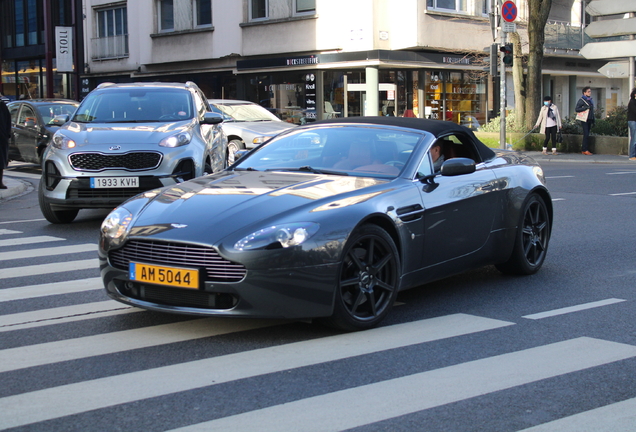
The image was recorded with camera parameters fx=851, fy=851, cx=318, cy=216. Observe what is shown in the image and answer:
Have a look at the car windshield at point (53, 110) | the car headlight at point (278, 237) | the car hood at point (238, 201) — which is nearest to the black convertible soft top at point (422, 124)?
the car hood at point (238, 201)

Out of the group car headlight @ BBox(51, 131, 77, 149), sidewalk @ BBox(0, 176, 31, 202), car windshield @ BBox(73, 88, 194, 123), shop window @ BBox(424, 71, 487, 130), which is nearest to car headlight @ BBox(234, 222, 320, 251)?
car headlight @ BBox(51, 131, 77, 149)

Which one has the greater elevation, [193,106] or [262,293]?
[193,106]

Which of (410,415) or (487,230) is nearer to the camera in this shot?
(410,415)

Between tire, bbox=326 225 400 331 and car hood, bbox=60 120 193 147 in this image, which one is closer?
tire, bbox=326 225 400 331

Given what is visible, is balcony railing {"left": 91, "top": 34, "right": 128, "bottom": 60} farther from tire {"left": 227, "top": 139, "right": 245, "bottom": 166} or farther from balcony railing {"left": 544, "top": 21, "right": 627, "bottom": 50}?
tire {"left": 227, "top": 139, "right": 245, "bottom": 166}

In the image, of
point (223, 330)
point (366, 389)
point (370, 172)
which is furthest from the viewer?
point (370, 172)

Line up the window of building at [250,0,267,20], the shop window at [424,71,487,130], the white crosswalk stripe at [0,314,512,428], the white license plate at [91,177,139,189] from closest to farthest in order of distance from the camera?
the white crosswalk stripe at [0,314,512,428] → the white license plate at [91,177,139,189] → the shop window at [424,71,487,130] → the window of building at [250,0,267,20]

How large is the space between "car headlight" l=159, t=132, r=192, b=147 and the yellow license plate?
17.5 ft

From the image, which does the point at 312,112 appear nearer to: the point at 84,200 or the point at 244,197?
the point at 84,200

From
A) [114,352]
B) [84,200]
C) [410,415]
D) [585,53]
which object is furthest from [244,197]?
[585,53]

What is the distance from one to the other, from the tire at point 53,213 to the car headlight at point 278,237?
6.24 m

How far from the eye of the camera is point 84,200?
1019 cm

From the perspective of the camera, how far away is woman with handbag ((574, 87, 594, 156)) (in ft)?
82.9

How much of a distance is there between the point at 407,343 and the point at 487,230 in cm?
200
